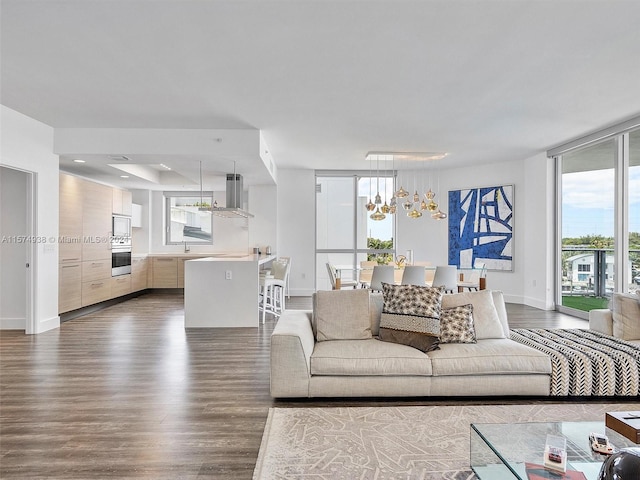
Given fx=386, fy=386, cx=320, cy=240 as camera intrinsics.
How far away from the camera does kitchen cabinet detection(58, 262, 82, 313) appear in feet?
19.0

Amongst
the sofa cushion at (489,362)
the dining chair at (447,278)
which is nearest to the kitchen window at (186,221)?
the dining chair at (447,278)

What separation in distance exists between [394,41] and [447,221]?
20.2 ft

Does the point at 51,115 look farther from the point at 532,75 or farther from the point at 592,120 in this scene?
the point at 592,120

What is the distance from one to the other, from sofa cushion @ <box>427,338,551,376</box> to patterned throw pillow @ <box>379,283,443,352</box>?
0.53 feet

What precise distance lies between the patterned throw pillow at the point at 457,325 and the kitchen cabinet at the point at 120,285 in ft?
21.0

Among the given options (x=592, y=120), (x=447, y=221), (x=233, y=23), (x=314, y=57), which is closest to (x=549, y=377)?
(x=314, y=57)

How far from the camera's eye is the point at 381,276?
5.54 m

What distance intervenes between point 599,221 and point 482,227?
2.45 metres

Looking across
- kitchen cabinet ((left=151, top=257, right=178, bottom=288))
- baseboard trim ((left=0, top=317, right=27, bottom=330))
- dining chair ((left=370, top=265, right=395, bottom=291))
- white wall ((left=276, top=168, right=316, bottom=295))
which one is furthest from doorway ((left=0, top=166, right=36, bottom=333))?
dining chair ((left=370, top=265, right=395, bottom=291))

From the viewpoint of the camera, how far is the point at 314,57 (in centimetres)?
327

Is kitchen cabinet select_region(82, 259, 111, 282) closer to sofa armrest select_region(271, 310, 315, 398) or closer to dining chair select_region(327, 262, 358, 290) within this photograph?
dining chair select_region(327, 262, 358, 290)

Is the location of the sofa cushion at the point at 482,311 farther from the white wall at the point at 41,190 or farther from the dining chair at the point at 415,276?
the white wall at the point at 41,190

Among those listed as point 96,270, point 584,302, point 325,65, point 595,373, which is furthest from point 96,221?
point 584,302

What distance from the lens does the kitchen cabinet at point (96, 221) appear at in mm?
6410
